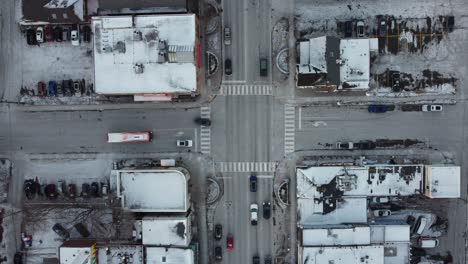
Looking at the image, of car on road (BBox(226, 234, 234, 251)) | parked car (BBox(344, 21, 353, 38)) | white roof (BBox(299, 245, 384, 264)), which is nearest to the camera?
white roof (BBox(299, 245, 384, 264))

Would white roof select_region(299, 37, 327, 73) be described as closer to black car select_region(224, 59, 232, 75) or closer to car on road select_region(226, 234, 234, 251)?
black car select_region(224, 59, 232, 75)

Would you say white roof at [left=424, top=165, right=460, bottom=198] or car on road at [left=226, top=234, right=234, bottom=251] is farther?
car on road at [left=226, top=234, right=234, bottom=251]

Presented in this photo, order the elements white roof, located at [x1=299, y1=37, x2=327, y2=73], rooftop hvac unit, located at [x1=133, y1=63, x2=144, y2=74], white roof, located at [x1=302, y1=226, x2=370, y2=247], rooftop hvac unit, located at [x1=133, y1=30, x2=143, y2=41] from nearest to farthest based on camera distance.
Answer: rooftop hvac unit, located at [x1=133, y1=30, x2=143, y2=41] → rooftop hvac unit, located at [x1=133, y1=63, x2=144, y2=74] → white roof, located at [x1=299, y1=37, x2=327, y2=73] → white roof, located at [x1=302, y1=226, x2=370, y2=247]

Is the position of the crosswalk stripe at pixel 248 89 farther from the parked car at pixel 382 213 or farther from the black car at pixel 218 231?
the parked car at pixel 382 213

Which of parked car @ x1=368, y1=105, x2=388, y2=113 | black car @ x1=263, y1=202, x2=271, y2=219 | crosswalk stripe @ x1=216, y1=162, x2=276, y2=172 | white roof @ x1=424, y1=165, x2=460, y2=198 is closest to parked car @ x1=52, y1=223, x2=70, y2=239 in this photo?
crosswalk stripe @ x1=216, y1=162, x2=276, y2=172

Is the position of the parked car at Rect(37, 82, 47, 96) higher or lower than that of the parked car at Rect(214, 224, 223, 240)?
higher

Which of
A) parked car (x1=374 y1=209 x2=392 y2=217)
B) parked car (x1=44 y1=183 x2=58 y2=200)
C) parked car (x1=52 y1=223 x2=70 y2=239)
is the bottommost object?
parked car (x1=52 y1=223 x2=70 y2=239)

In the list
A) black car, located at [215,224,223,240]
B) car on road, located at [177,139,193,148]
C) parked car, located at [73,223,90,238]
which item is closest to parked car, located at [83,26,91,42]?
car on road, located at [177,139,193,148]

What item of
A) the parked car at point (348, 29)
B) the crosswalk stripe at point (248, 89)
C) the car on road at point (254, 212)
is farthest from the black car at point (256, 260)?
the parked car at point (348, 29)

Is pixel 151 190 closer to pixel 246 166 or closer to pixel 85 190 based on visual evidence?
pixel 85 190
